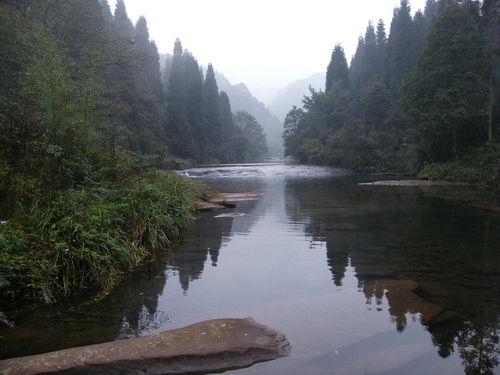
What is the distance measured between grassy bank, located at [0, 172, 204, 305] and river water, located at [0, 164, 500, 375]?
37 cm

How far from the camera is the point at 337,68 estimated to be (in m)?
72.9

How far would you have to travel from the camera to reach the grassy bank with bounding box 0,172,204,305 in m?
5.68

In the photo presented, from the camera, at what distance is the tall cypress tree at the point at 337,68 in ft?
237

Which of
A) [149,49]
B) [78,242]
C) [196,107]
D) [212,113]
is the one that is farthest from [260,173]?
[212,113]

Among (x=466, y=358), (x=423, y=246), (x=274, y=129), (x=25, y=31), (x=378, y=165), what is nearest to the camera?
(x=466, y=358)

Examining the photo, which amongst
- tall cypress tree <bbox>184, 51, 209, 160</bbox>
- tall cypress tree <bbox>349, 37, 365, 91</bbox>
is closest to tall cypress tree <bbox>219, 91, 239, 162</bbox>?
tall cypress tree <bbox>184, 51, 209, 160</bbox>

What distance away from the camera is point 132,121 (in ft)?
131

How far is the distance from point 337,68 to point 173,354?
240 feet

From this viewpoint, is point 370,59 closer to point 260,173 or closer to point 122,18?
point 122,18

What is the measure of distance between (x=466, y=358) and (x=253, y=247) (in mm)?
5775

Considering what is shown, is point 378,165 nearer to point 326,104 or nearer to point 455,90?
point 455,90

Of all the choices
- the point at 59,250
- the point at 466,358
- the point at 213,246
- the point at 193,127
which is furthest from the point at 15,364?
the point at 193,127

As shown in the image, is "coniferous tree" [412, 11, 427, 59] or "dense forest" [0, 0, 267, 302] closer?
"dense forest" [0, 0, 267, 302]

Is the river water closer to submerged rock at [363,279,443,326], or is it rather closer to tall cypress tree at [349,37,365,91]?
submerged rock at [363,279,443,326]
